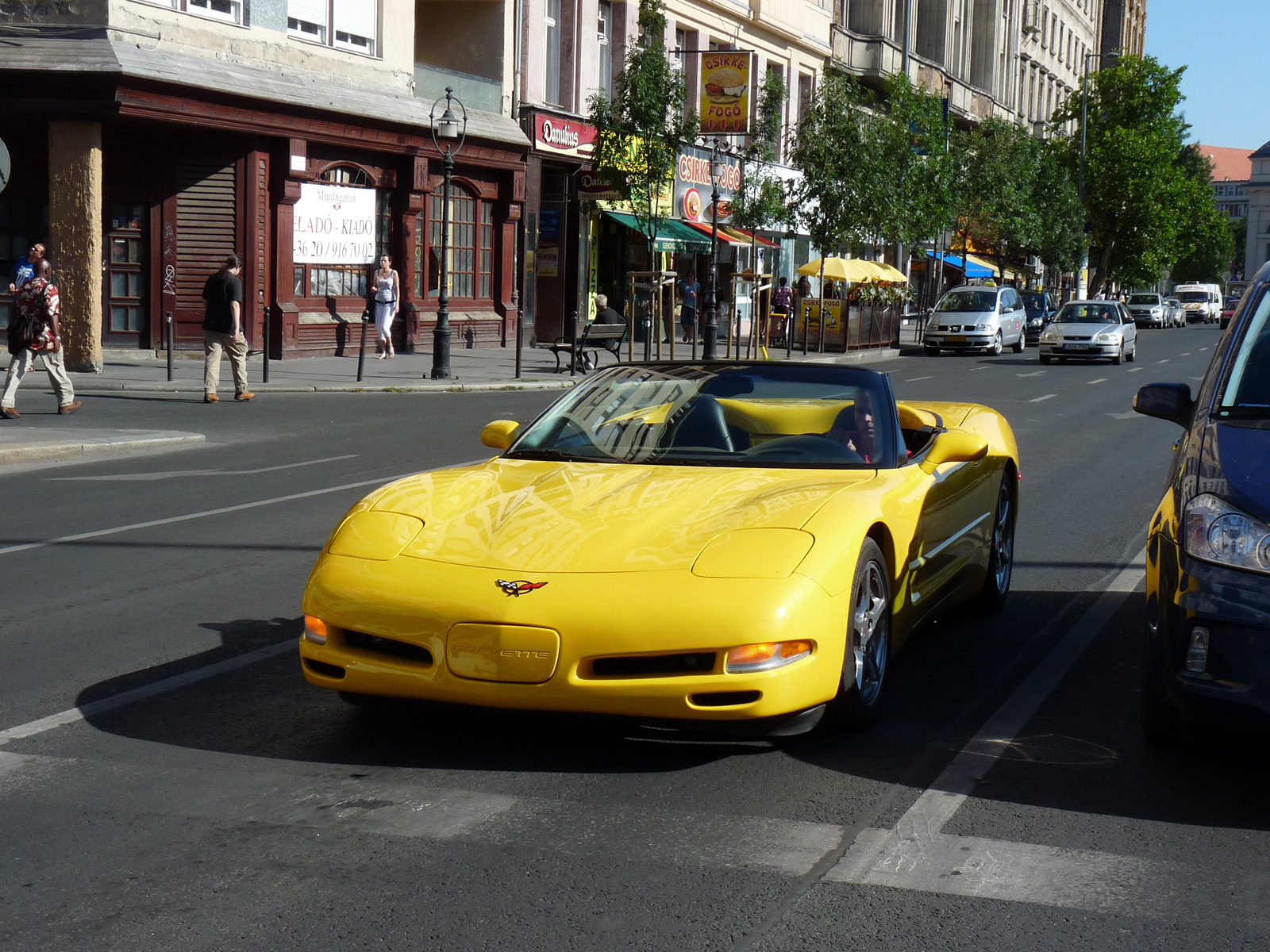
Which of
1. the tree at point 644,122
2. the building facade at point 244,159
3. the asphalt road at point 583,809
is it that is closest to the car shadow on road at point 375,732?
the asphalt road at point 583,809

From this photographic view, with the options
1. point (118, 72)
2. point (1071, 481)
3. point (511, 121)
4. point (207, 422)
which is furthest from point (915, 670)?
point (511, 121)

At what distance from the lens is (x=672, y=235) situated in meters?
36.7

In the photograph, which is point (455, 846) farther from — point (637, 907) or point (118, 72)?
point (118, 72)

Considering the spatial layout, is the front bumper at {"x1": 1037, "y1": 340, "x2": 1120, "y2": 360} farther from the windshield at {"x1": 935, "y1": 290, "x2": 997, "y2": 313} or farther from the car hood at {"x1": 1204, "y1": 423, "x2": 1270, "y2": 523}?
the car hood at {"x1": 1204, "y1": 423, "x2": 1270, "y2": 523}

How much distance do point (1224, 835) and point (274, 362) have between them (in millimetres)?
23187

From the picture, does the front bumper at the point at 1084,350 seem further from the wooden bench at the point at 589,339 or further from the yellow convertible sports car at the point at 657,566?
the yellow convertible sports car at the point at 657,566

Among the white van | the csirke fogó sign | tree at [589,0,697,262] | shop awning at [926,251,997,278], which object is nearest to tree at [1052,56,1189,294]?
the white van

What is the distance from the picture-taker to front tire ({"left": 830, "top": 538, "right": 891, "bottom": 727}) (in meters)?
5.13

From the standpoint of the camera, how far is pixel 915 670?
629 centimetres

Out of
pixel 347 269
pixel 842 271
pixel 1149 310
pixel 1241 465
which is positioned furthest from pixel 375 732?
pixel 1149 310

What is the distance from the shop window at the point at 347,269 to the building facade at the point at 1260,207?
164706 mm

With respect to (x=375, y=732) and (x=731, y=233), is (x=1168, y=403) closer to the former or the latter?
(x=375, y=732)

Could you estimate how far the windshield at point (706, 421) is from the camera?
6184 mm

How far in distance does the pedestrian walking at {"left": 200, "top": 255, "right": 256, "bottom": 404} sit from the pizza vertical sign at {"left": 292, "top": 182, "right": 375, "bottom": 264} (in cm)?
792
